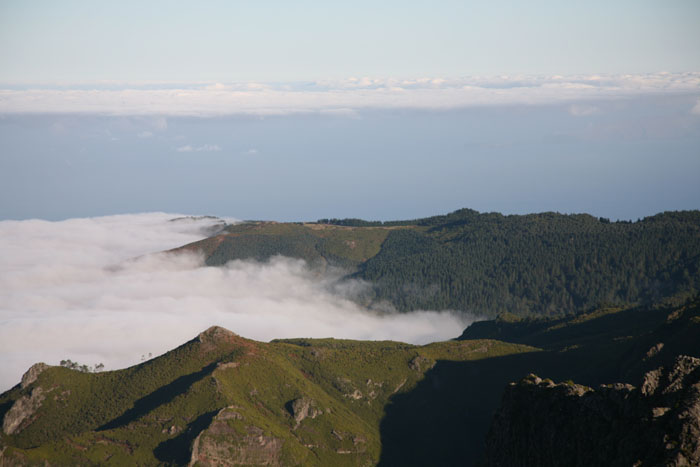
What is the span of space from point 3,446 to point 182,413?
31.9 metres

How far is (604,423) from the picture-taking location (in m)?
79.2

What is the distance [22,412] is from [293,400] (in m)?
53.6

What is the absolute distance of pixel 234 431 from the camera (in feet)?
475

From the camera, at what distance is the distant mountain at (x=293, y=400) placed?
143500mm

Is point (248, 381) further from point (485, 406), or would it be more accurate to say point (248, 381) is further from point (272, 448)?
point (485, 406)

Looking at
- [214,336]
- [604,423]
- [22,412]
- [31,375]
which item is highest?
[604,423]

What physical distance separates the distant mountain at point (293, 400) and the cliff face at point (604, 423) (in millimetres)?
61230

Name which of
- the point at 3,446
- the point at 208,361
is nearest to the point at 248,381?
the point at 208,361

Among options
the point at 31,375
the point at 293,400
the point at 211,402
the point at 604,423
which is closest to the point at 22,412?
the point at 31,375

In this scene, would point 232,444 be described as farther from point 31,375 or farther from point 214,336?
point 31,375

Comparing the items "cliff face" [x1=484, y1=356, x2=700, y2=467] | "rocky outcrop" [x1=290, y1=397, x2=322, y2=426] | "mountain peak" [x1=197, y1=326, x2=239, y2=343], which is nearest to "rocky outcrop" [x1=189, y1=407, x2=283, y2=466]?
"rocky outcrop" [x1=290, y1=397, x2=322, y2=426]

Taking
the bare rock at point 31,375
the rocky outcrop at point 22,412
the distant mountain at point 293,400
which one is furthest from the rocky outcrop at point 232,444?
the bare rock at point 31,375

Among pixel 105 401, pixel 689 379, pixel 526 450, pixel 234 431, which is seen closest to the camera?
pixel 689 379

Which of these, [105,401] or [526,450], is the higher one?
[526,450]
